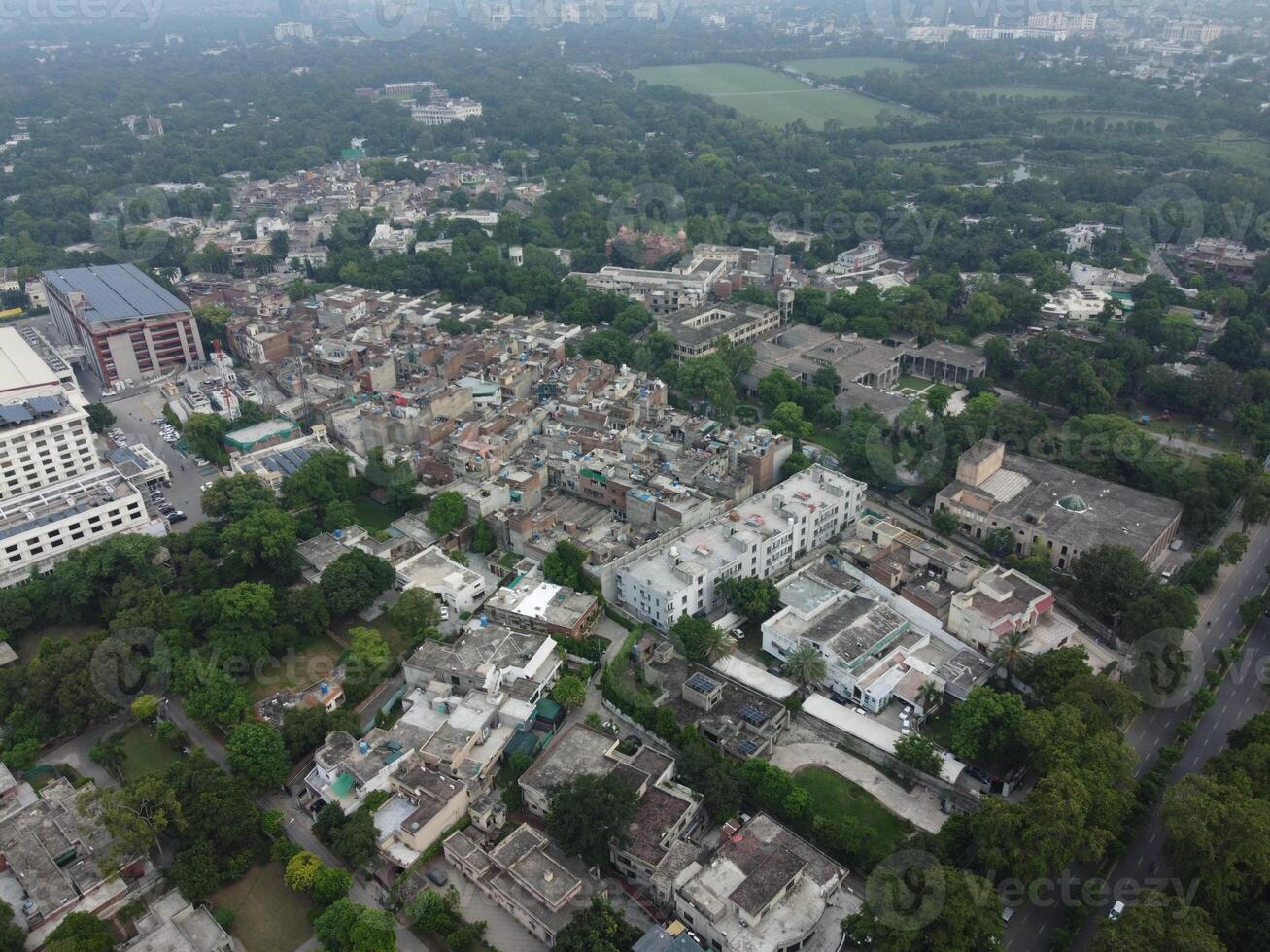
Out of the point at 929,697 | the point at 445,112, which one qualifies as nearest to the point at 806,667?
the point at 929,697

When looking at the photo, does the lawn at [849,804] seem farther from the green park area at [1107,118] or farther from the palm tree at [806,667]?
the green park area at [1107,118]

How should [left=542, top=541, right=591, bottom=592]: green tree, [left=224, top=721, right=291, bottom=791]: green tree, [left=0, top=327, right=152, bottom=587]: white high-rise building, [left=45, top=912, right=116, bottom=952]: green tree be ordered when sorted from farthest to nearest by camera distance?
[left=0, top=327, right=152, bottom=587]: white high-rise building < [left=542, top=541, right=591, bottom=592]: green tree < [left=224, top=721, right=291, bottom=791]: green tree < [left=45, top=912, right=116, bottom=952]: green tree

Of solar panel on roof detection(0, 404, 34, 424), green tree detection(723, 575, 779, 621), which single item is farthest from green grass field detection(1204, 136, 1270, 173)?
solar panel on roof detection(0, 404, 34, 424)

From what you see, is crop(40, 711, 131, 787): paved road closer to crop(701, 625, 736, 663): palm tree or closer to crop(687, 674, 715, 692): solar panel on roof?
crop(687, 674, 715, 692): solar panel on roof

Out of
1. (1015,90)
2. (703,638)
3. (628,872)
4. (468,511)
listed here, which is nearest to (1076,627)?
(703,638)

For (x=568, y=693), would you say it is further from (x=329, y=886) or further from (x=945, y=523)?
(x=945, y=523)

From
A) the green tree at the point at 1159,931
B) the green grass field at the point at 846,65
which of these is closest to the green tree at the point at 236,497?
the green tree at the point at 1159,931
